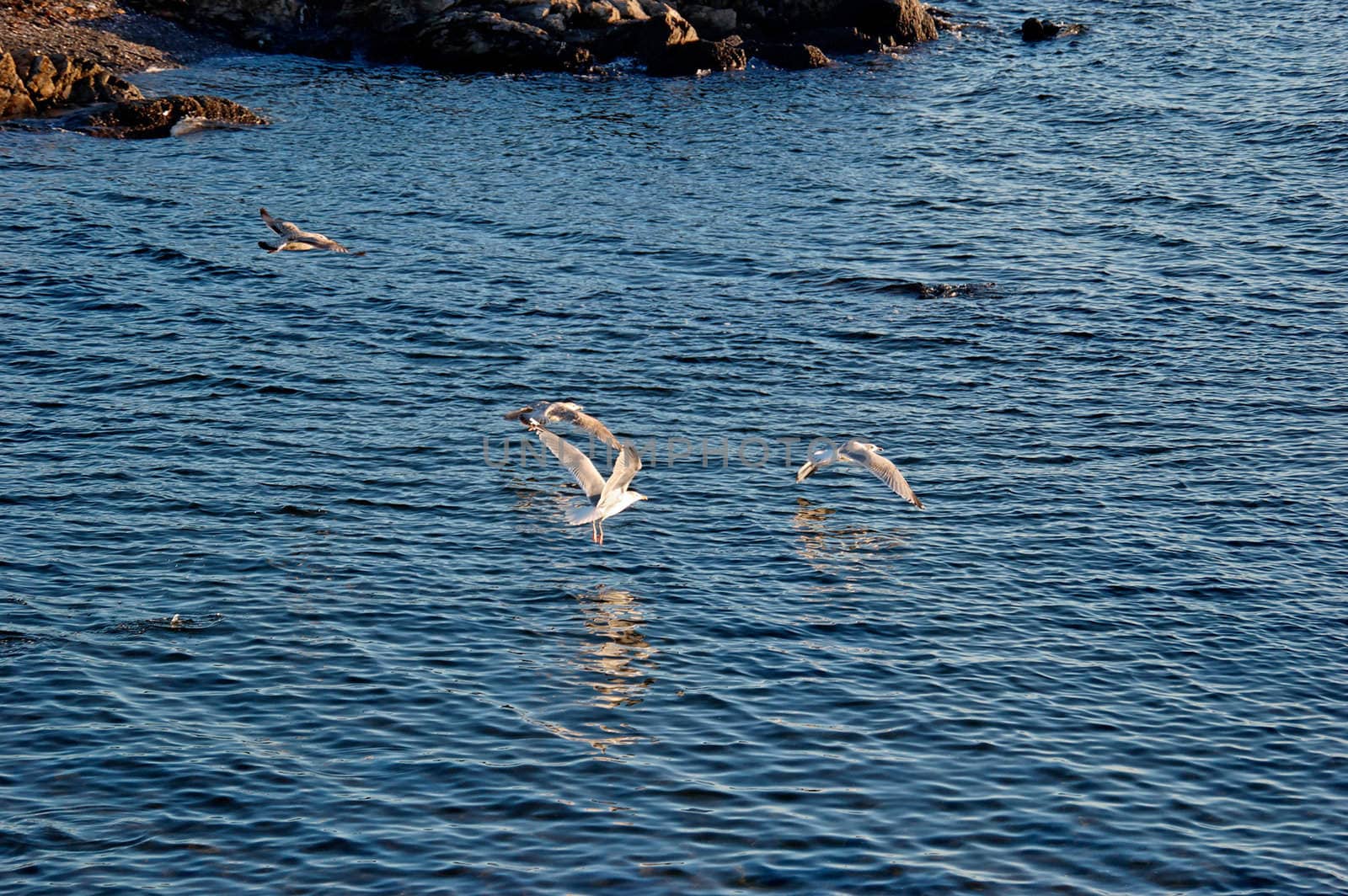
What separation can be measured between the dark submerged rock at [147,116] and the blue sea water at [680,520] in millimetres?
823

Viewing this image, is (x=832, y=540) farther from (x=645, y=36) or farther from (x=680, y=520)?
(x=645, y=36)

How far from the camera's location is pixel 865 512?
2306 cm

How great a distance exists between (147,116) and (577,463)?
26.3 metres

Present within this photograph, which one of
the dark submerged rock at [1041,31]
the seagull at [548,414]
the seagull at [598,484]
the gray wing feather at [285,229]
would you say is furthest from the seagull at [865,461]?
the dark submerged rock at [1041,31]

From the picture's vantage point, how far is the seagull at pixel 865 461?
74.3 feet

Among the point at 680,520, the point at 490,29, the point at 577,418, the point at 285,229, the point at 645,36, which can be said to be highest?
the point at 645,36

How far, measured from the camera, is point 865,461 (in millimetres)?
23062

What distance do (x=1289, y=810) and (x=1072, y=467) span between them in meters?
9.09

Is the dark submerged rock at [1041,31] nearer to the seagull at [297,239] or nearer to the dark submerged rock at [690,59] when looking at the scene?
the dark submerged rock at [690,59]

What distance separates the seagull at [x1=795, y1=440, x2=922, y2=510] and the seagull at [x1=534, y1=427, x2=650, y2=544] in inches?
114

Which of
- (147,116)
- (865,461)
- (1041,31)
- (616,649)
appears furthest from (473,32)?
(616,649)

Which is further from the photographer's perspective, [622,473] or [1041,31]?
[1041,31]

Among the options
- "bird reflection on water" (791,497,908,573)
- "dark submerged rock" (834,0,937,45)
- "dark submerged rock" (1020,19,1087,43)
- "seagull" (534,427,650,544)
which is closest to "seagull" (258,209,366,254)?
"seagull" (534,427,650,544)

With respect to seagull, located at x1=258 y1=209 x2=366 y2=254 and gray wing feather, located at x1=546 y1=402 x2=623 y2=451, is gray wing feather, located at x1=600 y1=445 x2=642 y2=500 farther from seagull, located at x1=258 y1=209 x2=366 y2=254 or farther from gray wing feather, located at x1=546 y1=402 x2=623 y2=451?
seagull, located at x1=258 y1=209 x2=366 y2=254
